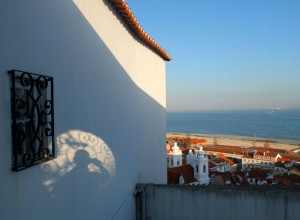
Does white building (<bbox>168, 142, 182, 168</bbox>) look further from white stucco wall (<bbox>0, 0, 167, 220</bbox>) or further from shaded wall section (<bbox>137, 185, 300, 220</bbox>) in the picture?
shaded wall section (<bbox>137, 185, 300, 220</bbox>)

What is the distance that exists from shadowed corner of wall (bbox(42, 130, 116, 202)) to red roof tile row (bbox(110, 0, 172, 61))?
247cm

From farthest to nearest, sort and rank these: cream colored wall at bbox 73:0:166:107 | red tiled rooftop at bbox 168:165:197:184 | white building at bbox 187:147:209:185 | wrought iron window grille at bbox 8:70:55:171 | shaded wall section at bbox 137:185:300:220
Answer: white building at bbox 187:147:209:185 < red tiled rooftop at bbox 168:165:197:184 < shaded wall section at bbox 137:185:300:220 < cream colored wall at bbox 73:0:166:107 < wrought iron window grille at bbox 8:70:55:171

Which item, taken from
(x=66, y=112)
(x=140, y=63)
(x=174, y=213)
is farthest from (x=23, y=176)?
(x=140, y=63)

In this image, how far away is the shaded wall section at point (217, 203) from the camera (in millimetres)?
4492

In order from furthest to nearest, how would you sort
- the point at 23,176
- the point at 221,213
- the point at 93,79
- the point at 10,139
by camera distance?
the point at 221,213 < the point at 93,79 < the point at 23,176 < the point at 10,139

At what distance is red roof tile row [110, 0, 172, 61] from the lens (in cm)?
425

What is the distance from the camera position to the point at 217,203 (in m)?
4.95

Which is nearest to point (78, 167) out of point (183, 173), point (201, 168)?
point (183, 173)

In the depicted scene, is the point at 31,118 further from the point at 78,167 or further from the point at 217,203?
the point at 217,203

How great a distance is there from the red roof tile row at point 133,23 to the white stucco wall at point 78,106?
5.6 inches

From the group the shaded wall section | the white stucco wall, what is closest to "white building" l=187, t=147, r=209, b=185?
the white stucco wall

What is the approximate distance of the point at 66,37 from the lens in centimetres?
281

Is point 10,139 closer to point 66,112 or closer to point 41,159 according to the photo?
point 41,159

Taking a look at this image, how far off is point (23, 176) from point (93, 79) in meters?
1.84
